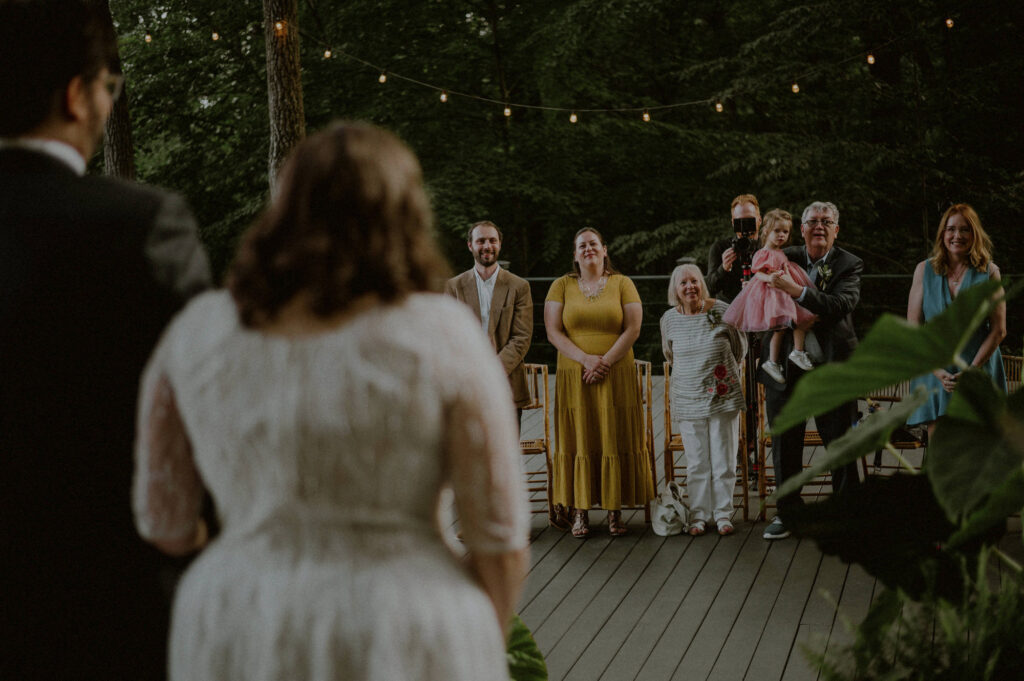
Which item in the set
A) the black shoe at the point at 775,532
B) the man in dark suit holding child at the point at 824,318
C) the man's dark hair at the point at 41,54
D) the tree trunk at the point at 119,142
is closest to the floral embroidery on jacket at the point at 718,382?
the man in dark suit holding child at the point at 824,318

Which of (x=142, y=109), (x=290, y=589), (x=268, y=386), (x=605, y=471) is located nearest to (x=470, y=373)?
(x=268, y=386)

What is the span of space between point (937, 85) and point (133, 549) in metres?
11.4

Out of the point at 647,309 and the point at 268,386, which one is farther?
the point at 647,309

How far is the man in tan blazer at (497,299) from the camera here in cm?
505

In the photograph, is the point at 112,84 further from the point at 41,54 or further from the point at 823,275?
the point at 823,275

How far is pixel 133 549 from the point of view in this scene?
1402mm

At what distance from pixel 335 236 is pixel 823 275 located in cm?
373

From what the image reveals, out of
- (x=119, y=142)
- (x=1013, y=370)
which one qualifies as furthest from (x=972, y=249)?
(x=119, y=142)

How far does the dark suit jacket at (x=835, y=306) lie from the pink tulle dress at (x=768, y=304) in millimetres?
67

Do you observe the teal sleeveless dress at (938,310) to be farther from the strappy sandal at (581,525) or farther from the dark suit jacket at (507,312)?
the dark suit jacket at (507,312)

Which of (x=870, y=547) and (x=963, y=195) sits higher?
(x=963, y=195)

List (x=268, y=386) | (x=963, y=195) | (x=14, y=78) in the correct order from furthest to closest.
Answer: (x=963, y=195) < (x=14, y=78) < (x=268, y=386)

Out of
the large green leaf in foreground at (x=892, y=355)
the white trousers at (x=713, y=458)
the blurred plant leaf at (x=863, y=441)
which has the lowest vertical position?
the white trousers at (x=713, y=458)

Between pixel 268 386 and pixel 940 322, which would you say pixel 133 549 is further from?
pixel 940 322
